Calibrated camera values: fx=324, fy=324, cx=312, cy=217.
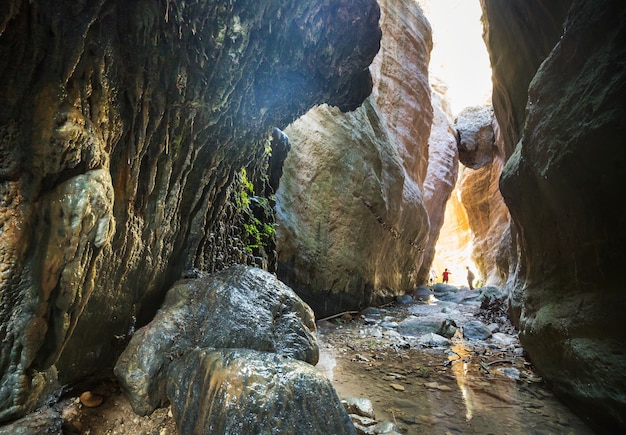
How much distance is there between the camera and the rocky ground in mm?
2523

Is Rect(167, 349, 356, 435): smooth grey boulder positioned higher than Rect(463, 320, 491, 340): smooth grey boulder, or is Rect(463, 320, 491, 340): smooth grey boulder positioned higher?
Rect(167, 349, 356, 435): smooth grey boulder

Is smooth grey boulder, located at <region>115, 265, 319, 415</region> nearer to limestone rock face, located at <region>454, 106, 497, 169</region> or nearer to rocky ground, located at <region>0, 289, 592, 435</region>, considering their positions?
rocky ground, located at <region>0, 289, 592, 435</region>

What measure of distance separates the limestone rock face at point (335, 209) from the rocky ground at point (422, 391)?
172cm

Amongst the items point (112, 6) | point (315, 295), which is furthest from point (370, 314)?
point (112, 6)

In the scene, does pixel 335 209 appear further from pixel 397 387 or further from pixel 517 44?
pixel 397 387

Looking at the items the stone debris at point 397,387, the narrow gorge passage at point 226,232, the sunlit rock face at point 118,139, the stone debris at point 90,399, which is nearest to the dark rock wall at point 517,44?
the narrow gorge passage at point 226,232

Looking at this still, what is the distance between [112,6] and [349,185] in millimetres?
7929

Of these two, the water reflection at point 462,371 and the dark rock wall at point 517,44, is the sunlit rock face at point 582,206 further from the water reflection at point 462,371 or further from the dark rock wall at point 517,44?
the dark rock wall at point 517,44

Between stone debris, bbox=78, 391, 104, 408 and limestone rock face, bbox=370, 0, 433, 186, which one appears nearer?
stone debris, bbox=78, 391, 104, 408

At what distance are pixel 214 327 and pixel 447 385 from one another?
3.31 m

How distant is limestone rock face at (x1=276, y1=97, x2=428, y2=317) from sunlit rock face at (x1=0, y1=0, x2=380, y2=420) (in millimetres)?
4408

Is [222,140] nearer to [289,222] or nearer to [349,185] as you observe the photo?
[289,222]

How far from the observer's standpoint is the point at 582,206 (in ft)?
10.5

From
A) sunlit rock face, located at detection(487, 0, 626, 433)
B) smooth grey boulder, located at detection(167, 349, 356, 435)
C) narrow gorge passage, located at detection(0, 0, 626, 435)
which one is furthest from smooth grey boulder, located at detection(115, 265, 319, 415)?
sunlit rock face, located at detection(487, 0, 626, 433)
